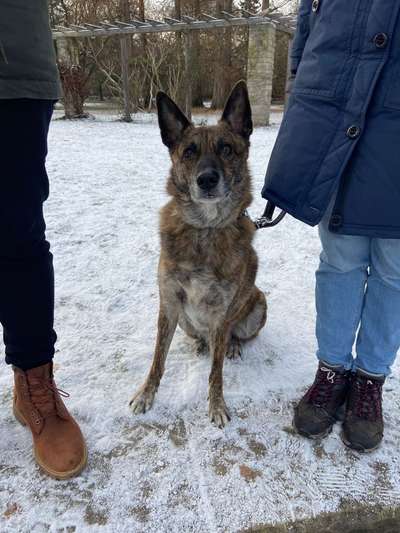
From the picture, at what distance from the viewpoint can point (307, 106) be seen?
1.37m

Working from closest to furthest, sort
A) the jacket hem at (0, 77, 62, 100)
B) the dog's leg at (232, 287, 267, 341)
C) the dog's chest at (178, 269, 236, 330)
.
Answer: the jacket hem at (0, 77, 62, 100) < the dog's chest at (178, 269, 236, 330) < the dog's leg at (232, 287, 267, 341)

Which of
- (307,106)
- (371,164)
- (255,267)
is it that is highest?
(307,106)

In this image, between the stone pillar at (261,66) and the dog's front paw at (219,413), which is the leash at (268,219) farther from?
the stone pillar at (261,66)

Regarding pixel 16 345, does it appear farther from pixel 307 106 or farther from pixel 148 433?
pixel 307 106

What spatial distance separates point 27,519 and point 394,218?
1601mm

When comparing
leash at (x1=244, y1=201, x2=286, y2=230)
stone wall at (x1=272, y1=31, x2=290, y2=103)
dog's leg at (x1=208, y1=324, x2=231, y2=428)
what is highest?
leash at (x1=244, y1=201, x2=286, y2=230)

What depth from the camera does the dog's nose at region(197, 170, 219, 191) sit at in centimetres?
170

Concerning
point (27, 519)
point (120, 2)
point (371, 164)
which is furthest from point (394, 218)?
point (120, 2)

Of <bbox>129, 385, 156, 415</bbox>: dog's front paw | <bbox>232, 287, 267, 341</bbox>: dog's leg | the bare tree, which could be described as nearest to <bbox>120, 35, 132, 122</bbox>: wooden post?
the bare tree

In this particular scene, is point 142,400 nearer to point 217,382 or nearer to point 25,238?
point 217,382

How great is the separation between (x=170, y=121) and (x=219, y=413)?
4.60 ft

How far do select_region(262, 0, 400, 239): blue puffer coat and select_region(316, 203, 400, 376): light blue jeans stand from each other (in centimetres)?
13

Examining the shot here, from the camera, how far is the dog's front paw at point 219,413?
1683mm

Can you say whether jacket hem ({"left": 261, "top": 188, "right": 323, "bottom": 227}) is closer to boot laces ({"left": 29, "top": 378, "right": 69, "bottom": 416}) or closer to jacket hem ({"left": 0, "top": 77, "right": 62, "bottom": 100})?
jacket hem ({"left": 0, "top": 77, "right": 62, "bottom": 100})
